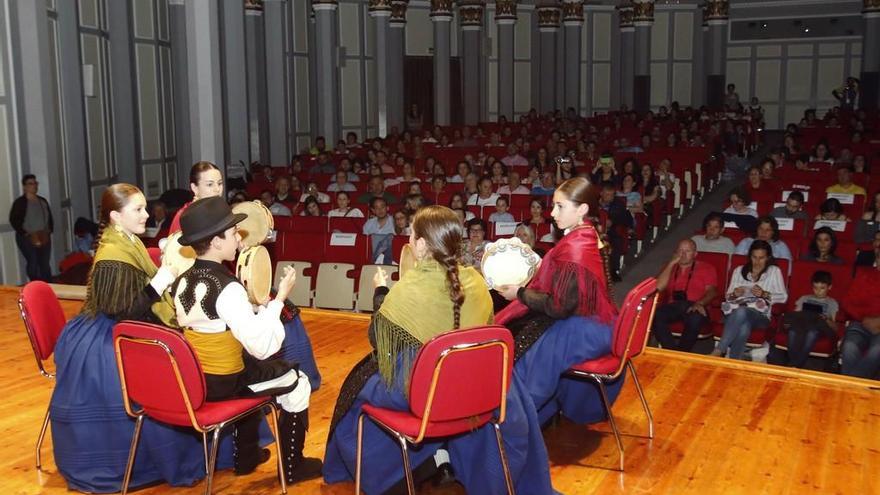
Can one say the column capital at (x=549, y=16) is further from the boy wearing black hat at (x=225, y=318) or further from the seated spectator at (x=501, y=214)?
the boy wearing black hat at (x=225, y=318)

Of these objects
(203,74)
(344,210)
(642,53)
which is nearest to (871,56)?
(642,53)

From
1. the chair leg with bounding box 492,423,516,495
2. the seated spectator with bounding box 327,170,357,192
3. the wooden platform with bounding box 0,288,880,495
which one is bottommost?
the wooden platform with bounding box 0,288,880,495

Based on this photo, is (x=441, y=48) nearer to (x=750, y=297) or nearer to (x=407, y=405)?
(x=750, y=297)

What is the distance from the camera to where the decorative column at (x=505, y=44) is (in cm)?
2336

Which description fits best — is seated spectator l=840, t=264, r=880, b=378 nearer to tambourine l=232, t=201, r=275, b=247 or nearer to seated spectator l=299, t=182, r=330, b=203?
tambourine l=232, t=201, r=275, b=247

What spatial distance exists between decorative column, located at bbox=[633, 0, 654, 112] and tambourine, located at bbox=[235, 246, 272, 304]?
71.5 ft

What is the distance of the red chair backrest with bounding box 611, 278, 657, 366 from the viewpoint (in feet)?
13.6

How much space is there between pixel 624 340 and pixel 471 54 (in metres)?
19.6

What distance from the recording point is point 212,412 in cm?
355

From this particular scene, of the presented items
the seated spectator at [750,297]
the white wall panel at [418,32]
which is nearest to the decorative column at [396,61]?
the white wall panel at [418,32]

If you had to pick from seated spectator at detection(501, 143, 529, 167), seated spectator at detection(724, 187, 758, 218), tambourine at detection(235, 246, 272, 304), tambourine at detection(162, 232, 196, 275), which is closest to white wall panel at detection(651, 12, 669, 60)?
seated spectator at detection(501, 143, 529, 167)

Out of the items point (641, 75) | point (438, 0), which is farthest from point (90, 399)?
point (641, 75)

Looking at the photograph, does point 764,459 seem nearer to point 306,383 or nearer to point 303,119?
point 306,383

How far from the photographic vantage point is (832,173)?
1112 centimetres
